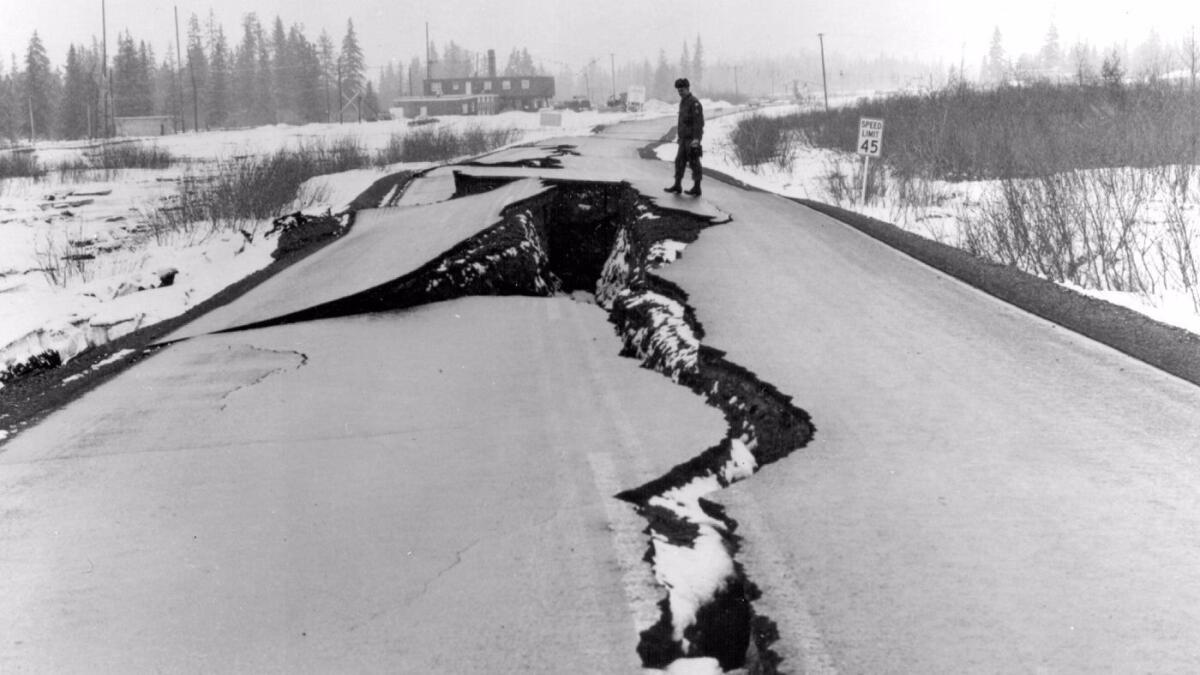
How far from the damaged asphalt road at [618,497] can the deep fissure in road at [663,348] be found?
0.06 ft

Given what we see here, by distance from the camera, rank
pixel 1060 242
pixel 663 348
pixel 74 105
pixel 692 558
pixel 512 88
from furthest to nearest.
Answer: pixel 512 88 → pixel 74 105 → pixel 1060 242 → pixel 663 348 → pixel 692 558

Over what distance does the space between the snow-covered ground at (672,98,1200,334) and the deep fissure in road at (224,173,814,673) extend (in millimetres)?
3772

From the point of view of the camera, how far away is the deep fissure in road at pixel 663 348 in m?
2.69

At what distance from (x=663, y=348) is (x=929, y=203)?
12178mm

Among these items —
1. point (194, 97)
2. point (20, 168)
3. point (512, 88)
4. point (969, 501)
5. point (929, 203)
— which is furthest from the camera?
point (512, 88)

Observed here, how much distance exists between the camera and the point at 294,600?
9.43 ft

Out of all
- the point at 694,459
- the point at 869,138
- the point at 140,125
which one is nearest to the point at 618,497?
the point at 694,459

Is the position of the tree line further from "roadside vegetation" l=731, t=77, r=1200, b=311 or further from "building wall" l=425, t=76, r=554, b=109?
"roadside vegetation" l=731, t=77, r=1200, b=311

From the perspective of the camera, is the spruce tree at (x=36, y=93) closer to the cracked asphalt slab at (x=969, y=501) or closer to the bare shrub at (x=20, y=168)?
the bare shrub at (x=20, y=168)

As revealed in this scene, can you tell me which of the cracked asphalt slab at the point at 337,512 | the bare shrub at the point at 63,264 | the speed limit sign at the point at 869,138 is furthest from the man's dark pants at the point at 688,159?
the bare shrub at the point at 63,264

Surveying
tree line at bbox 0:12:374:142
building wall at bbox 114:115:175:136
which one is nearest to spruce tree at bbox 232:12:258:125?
tree line at bbox 0:12:374:142

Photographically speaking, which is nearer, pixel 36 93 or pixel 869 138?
pixel 869 138

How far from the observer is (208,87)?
102 meters

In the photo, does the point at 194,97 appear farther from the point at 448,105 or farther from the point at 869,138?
the point at 869,138
